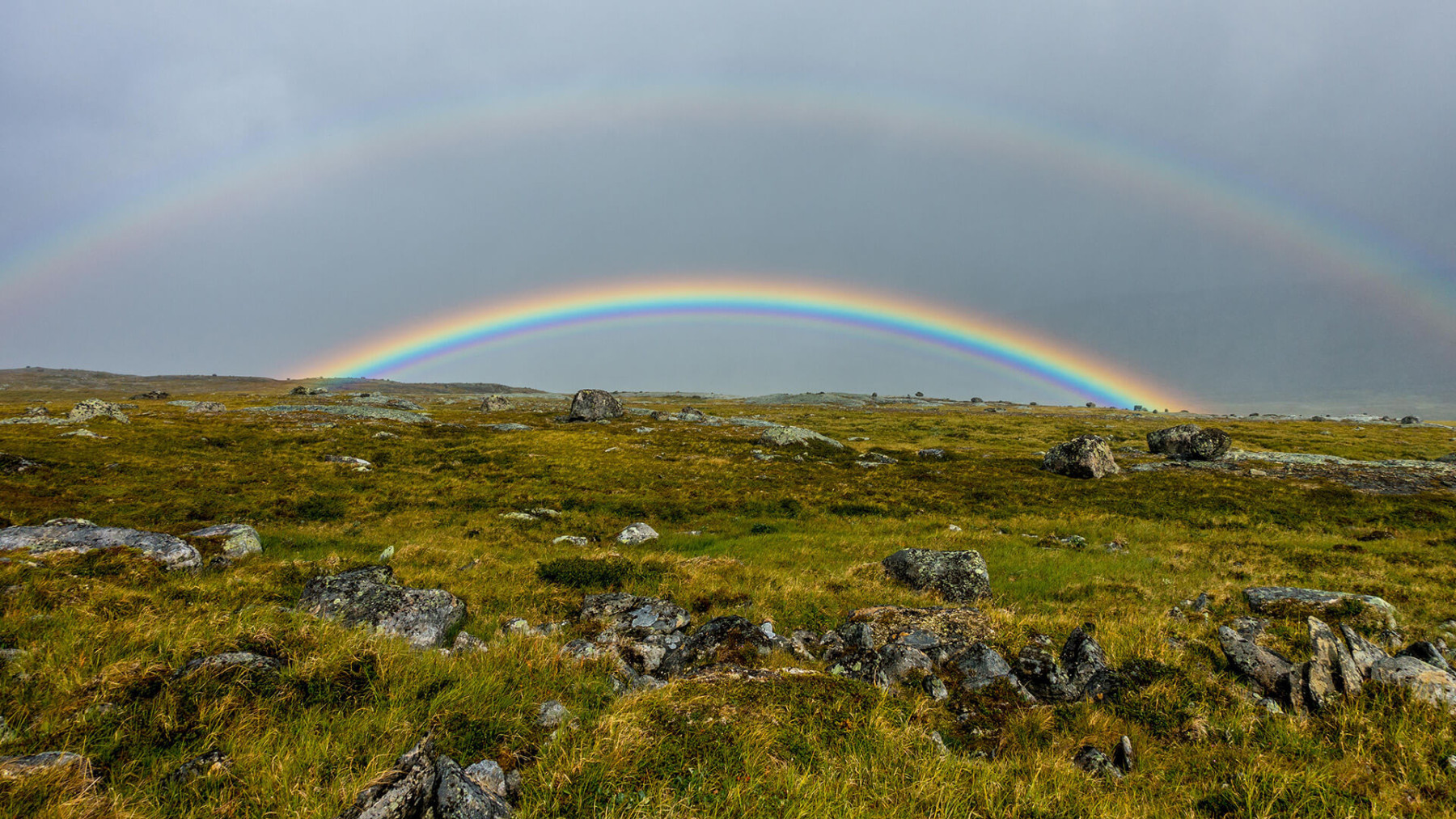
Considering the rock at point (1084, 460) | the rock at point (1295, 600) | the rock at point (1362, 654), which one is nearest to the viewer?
the rock at point (1362, 654)

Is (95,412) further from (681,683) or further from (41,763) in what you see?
(681,683)

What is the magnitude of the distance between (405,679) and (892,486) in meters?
32.7

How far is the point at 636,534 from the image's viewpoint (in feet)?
73.8

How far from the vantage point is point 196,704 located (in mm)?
5465

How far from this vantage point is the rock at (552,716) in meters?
6.28

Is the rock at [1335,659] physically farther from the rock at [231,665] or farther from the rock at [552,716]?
the rock at [231,665]

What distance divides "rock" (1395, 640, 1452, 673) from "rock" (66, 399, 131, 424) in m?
74.4

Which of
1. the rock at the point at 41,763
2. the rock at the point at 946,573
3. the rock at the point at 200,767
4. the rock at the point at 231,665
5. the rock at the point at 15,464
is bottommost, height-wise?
the rock at the point at 946,573

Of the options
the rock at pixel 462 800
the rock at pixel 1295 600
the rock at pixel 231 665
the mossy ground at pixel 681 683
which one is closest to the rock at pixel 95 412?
the mossy ground at pixel 681 683

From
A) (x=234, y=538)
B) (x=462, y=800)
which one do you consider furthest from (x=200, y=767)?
(x=234, y=538)

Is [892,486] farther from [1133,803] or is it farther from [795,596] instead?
[1133,803]

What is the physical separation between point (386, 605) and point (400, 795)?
7.74m

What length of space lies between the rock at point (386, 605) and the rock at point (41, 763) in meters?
5.42

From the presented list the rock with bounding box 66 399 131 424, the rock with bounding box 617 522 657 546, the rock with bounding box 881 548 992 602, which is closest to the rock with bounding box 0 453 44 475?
the rock with bounding box 66 399 131 424
